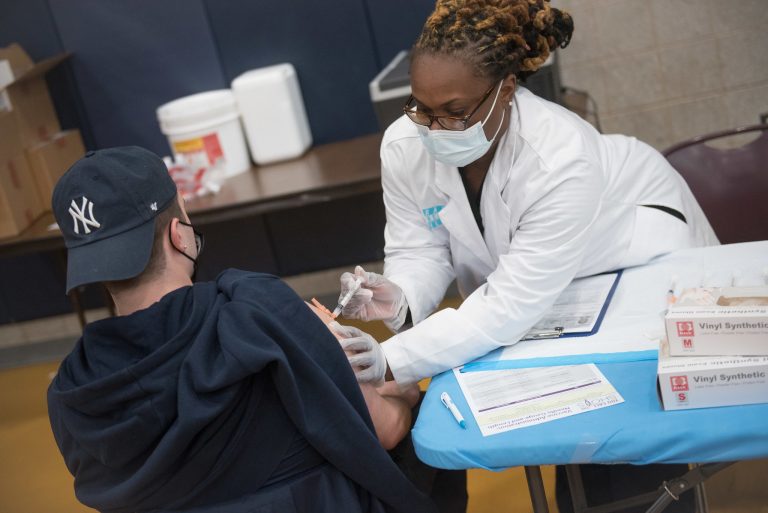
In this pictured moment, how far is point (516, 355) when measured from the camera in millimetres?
1610

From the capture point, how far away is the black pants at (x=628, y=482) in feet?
6.04

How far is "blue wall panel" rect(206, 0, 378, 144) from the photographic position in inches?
145

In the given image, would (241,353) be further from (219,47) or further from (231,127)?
(219,47)

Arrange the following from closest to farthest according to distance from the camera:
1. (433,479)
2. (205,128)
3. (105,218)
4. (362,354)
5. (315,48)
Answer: (105,218)
(362,354)
(433,479)
(205,128)
(315,48)

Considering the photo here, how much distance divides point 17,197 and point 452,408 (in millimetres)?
2731

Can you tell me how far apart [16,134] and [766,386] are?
3270 millimetres

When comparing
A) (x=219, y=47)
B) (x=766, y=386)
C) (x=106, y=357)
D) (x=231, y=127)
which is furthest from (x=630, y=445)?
(x=219, y=47)

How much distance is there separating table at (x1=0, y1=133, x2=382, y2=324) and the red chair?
1.25m

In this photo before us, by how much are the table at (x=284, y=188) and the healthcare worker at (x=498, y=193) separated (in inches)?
49.6

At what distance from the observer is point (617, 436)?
4.33ft

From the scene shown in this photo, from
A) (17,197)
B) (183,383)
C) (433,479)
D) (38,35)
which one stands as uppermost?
(38,35)

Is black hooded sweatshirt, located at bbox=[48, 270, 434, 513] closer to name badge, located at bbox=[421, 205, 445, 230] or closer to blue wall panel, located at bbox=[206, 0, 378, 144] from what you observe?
name badge, located at bbox=[421, 205, 445, 230]

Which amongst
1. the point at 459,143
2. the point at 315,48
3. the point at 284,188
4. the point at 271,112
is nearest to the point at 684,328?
the point at 459,143

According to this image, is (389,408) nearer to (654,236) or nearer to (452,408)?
(452,408)
